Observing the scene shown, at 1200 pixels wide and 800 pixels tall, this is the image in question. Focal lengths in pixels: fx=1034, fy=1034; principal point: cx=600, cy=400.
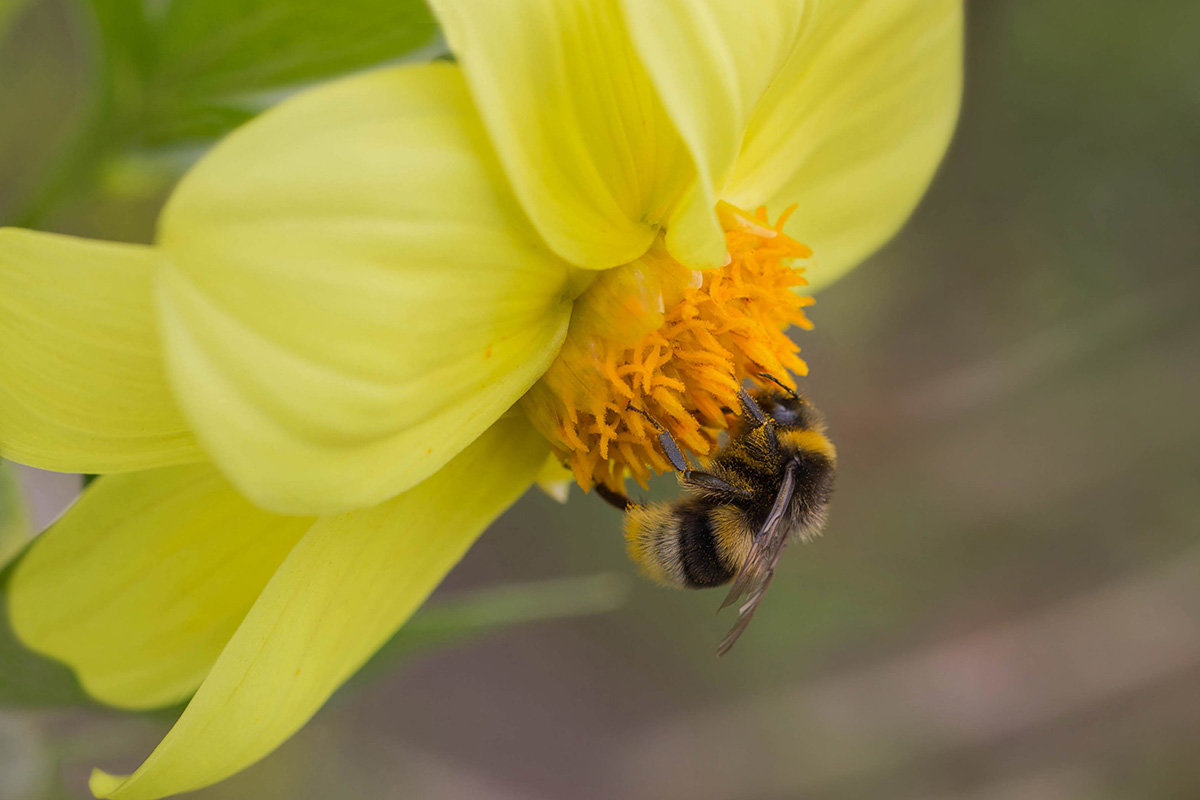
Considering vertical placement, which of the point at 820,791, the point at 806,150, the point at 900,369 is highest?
the point at 806,150

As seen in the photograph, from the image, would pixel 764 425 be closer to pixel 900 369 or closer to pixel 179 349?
pixel 179 349


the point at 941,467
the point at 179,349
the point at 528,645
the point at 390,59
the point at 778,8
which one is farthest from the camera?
the point at 941,467

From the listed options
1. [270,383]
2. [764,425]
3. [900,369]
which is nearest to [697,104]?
[270,383]

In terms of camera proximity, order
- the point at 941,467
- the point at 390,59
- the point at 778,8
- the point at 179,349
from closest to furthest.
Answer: the point at 179,349
the point at 778,8
the point at 390,59
the point at 941,467

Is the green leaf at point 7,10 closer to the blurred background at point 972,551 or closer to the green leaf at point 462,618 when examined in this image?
the green leaf at point 462,618

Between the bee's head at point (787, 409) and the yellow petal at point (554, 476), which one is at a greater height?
the yellow petal at point (554, 476)

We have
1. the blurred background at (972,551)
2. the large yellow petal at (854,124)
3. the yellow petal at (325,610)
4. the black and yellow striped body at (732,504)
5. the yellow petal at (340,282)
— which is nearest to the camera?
the yellow petal at (340,282)

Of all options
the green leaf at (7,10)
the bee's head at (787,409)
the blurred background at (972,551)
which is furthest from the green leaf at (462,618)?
the blurred background at (972,551)
